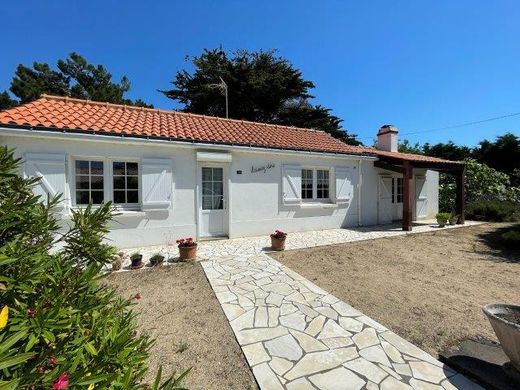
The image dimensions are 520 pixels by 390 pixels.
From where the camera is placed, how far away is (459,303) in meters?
4.35

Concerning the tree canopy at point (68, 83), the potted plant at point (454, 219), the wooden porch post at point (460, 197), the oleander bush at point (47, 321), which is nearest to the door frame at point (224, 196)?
the oleander bush at point (47, 321)

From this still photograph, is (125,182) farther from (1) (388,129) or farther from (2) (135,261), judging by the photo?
(1) (388,129)

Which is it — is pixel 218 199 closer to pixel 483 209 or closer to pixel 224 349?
pixel 224 349

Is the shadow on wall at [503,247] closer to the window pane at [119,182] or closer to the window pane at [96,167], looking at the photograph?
the window pane at [119,182]

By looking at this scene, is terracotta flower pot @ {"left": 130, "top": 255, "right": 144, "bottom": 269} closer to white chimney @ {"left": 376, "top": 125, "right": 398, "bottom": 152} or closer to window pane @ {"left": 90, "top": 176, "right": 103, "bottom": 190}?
window pane @ {"left": 90, "top": 176, "right": 103, "bottom": 190}

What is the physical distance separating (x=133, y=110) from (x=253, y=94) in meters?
13.2

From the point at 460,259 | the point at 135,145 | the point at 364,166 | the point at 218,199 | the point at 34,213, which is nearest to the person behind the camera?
the point at 34,213

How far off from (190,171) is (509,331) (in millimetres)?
7519

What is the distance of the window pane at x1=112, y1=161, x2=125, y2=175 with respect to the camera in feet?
24.4

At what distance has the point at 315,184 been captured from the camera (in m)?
10.5

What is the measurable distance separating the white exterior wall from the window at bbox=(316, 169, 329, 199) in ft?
0.67

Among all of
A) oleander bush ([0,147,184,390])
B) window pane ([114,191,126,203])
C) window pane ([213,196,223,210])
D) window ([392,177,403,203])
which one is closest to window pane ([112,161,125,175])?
window pane ([114,191,126,203])

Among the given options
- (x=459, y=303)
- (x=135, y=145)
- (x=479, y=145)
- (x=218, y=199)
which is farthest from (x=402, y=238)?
(x=479, y=145)

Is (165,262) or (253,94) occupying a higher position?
(253,94)
